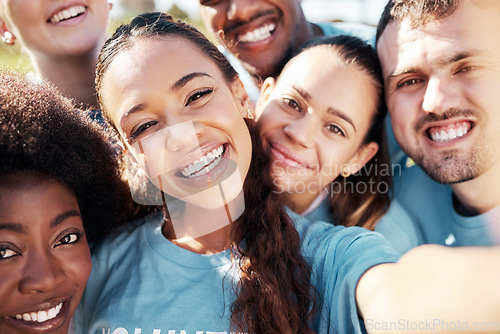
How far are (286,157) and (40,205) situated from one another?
3.85 ft

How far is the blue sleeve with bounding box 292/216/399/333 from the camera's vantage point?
1525 millimetres

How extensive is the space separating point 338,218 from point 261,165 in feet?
2.47

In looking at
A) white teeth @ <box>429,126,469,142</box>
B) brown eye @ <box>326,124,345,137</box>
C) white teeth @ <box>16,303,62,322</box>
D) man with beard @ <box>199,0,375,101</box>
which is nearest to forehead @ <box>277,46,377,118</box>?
brown eye @ <box>326,124,345,137</box>

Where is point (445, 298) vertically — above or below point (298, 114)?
above

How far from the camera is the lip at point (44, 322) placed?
4.93ft

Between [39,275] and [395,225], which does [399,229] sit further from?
[39,275]

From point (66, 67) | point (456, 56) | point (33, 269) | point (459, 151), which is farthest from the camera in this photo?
point (66, 67)

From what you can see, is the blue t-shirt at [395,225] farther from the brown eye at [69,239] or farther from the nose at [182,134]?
the brown eye at [69,239]

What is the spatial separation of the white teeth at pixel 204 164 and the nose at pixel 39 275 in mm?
595

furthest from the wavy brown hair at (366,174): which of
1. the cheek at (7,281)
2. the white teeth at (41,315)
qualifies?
the cheek at (7,281)

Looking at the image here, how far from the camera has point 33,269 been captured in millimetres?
1461

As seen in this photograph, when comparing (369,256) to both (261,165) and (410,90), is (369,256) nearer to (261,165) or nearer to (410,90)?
(261,165)

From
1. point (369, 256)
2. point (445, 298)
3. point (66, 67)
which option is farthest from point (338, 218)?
point (66, 67)

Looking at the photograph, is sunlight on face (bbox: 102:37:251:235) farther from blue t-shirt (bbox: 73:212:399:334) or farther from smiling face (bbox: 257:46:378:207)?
smiling face (bbox: 257:46:378:207)
